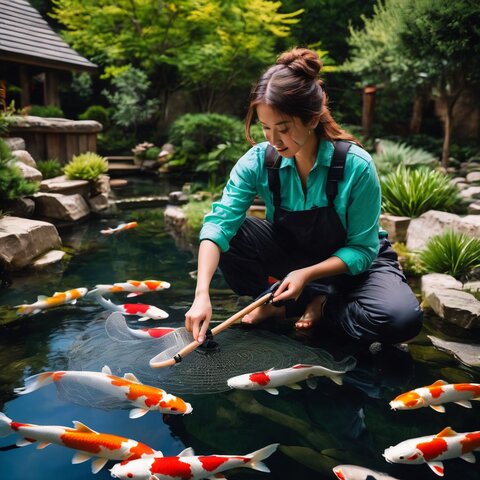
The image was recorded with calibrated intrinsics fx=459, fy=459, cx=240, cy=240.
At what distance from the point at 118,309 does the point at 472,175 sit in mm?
8597

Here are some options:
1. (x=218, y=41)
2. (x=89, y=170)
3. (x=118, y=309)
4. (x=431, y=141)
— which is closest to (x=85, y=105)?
(x=218, y=41)

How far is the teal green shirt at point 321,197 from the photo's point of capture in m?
2.90

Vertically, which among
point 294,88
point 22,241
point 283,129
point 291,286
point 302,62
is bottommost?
point 22,241

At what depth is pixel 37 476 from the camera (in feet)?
6.70

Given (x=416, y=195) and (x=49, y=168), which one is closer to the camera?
(x=416, y=195)

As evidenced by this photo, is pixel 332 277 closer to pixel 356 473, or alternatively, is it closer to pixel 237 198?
pixel 237 198

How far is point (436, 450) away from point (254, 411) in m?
0.95

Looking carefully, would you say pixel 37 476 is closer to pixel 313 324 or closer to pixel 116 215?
pixel 313 324

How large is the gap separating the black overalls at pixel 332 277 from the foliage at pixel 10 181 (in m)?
4.06

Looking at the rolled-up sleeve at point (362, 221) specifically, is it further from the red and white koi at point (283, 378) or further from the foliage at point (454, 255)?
the foliage at point (454, 255)

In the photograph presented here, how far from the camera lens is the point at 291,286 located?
106 inches

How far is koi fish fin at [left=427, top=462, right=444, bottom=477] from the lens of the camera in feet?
6.48

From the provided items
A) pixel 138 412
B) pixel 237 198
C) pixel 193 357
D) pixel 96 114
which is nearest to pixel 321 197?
pixel 237 198

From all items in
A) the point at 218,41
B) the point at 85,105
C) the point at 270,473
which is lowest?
the point at 270,473
